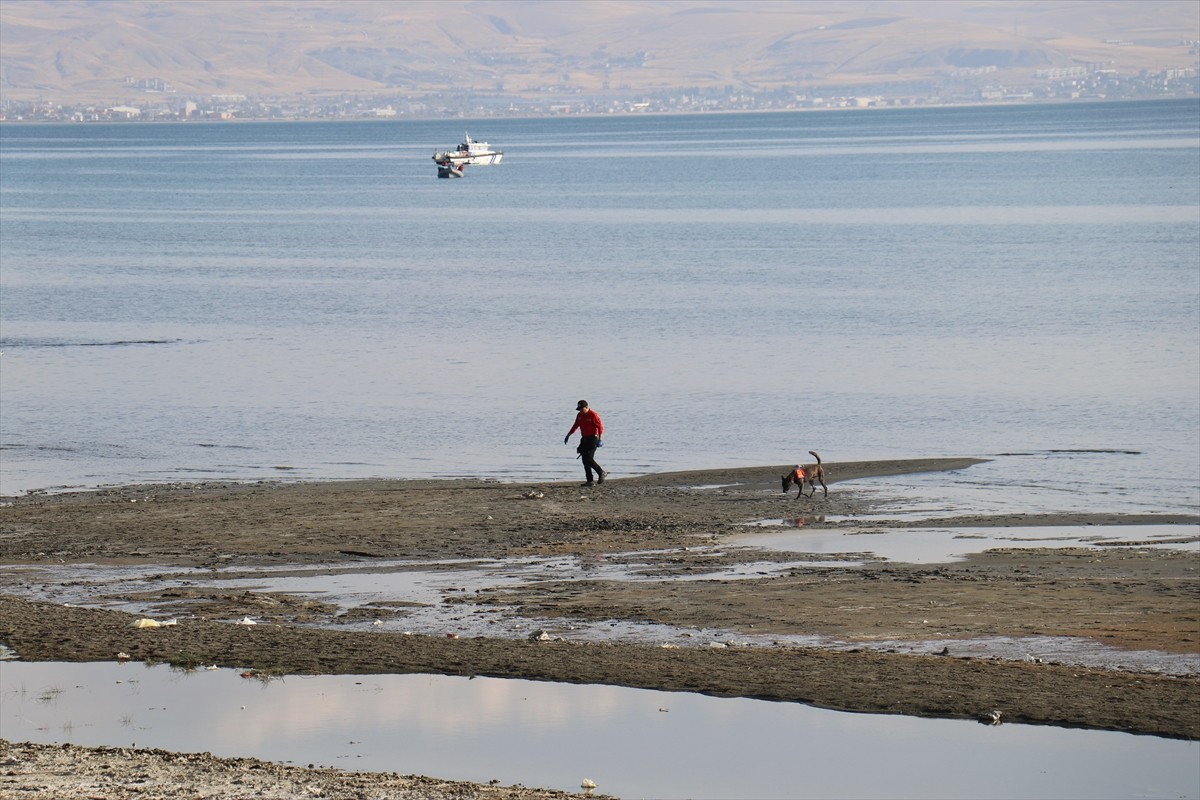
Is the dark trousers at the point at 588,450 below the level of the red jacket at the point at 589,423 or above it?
below

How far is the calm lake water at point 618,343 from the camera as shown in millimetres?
32906

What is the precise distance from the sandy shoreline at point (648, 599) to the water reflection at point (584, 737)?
0.30 meters

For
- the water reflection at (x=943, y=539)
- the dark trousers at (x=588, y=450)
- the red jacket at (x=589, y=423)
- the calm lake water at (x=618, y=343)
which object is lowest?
the calm lake water at (x=618, y=343)

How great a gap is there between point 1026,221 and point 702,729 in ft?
290

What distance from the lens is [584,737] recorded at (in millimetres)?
14070

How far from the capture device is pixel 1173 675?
15602 mm

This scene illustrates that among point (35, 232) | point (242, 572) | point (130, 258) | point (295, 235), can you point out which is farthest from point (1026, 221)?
point (242, 572)

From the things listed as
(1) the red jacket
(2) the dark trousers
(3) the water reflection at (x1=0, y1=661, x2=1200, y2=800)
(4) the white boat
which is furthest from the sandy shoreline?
(4) the white boat

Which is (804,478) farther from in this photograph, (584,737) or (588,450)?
(584,737)

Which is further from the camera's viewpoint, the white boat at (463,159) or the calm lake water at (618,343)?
the white boat at (463,159)

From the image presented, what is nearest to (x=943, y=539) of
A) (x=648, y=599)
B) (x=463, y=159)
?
(x=648, y=599)

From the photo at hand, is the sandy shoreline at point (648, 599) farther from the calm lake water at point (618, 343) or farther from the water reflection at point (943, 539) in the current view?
the calm lake water at point (618, 343)

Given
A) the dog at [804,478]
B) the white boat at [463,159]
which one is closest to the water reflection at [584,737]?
the dog at [804,478]

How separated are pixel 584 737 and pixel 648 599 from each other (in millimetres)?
4847
